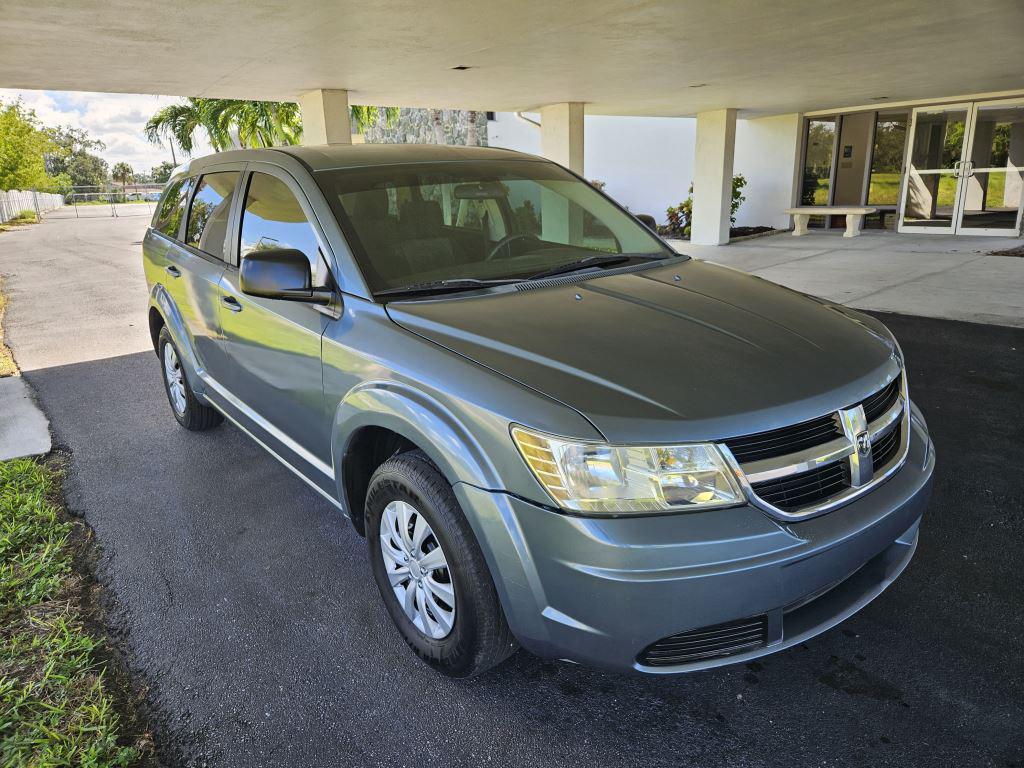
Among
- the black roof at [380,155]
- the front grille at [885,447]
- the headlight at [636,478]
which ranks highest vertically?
the black roof at [380,155]

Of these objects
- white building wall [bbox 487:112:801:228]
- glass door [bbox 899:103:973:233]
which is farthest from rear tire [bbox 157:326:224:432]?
glass door [bbox 899:103:973:233]

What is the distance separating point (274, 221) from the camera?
329cm

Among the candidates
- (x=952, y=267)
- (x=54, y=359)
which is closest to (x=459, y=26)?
(x=54, y=359)

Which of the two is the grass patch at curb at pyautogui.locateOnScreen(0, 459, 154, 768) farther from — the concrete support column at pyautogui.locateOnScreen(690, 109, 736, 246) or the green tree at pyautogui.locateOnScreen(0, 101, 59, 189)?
the green tree at pyautogui.locateOnScreen(0, 101, 59, 189)

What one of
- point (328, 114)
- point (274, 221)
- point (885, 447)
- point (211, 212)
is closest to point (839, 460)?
point (885, 447)

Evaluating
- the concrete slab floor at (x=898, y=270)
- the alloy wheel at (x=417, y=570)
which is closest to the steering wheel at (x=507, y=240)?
the alloy wheel at (x=417, y=570)

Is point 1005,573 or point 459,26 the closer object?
point 1005,573

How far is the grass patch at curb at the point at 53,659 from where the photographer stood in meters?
2.21

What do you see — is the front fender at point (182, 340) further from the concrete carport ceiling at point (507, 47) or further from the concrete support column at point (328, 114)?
the concrete support column at point (328, 114)

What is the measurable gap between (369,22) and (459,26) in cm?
93

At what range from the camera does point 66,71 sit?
30.4ft

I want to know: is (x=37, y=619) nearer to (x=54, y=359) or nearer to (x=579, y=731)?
(x=579, y=731)

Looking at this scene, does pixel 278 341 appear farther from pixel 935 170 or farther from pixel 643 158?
pixel 643 158

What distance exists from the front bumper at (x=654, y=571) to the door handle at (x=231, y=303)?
1.92 m
